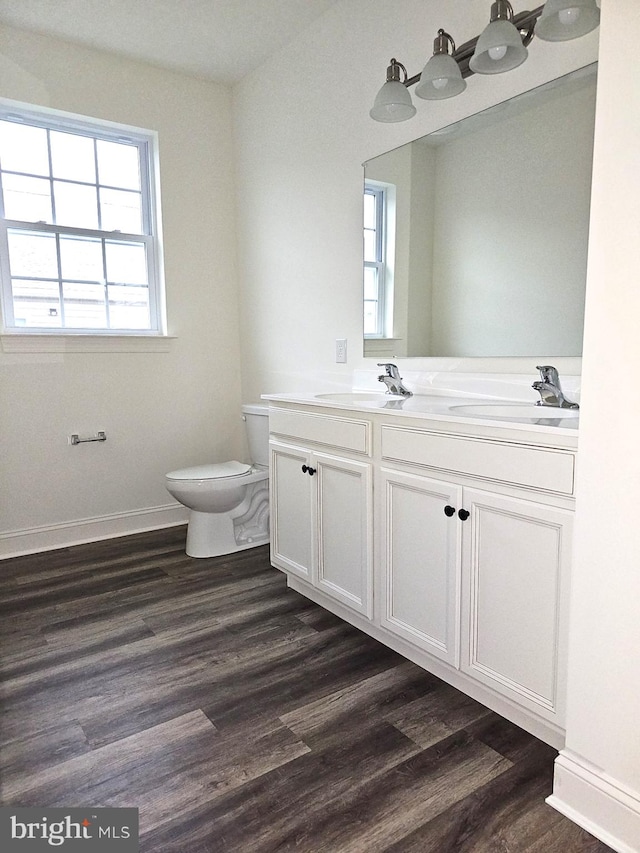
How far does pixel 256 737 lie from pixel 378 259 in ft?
6.17

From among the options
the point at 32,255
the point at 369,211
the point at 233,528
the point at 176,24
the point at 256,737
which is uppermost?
the point at 176,24

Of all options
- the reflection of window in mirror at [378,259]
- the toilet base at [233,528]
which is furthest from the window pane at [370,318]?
the toilet base at [233,528]

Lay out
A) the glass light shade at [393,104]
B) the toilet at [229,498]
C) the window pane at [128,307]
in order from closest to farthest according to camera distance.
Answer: the glass light shade at [393,104] < the toilet at [229,498] < the window pane at [128,307]

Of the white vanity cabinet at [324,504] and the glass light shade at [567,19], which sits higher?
the glass light shade at [567,19]

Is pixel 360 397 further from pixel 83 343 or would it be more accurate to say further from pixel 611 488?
pixel 83 343

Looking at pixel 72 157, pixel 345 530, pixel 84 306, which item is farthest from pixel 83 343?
pixel 345 530

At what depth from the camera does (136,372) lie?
3230 millimetres

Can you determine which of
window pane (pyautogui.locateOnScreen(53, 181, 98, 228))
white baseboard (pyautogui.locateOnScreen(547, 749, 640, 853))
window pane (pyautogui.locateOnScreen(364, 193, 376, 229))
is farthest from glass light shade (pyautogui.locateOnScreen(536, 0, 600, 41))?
window pane (pyautogui.locateOnScreen(53, 181, 98, 228))

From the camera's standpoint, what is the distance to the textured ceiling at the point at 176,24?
2545 millimetres

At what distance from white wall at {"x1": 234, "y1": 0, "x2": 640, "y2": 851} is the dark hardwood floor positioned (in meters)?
0.25

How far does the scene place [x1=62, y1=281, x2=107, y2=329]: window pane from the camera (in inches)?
120

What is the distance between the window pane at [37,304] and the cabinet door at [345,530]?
69.2 inches

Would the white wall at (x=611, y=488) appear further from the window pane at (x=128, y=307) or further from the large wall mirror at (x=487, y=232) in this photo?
the window pane at (x=128, y=307)

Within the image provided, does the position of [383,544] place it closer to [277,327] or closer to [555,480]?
[555,480]
